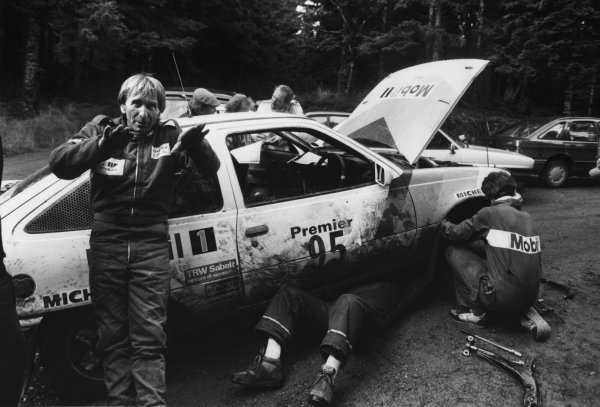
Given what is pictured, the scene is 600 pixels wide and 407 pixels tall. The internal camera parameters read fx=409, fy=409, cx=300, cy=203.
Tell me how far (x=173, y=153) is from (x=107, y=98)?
59.5 feet

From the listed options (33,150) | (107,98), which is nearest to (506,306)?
(33,150)

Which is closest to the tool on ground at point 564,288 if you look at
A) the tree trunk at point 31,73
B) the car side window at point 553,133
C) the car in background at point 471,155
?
the car in background at point 471,155

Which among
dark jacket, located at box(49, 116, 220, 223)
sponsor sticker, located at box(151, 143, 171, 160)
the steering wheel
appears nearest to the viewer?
dark jacket, located at box(49, 116, 220, 223)

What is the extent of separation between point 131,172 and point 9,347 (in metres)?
1.02

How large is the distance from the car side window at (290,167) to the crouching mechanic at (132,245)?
0.81m

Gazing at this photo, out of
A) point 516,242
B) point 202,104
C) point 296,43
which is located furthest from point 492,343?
point 296,43

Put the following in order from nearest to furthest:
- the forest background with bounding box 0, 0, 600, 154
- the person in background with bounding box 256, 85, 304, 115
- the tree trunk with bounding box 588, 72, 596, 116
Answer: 1. the person in background with bounding box 256, 85, 304, 115
2. the forest background with bounding box 0, 0, 600, 154
3. the tree trunk with bounding box 588, 72, 596, 116

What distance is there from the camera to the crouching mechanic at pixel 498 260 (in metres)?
3.23

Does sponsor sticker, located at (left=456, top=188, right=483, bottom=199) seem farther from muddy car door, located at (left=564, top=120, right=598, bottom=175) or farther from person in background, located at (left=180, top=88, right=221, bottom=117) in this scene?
muddy car door, located at (left=564, top=120, right=598, bottom=175)

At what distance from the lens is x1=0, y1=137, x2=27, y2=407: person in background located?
1.90m

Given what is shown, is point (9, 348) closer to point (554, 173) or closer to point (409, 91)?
point (409, 91)

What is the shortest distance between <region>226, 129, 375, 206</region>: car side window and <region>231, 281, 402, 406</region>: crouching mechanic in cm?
79

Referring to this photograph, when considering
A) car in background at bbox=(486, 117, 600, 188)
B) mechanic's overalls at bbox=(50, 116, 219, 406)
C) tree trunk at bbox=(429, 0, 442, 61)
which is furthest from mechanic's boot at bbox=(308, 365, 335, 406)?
tree trunk at bbox=(429, 0, 442, 61)

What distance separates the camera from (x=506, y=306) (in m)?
3.28
